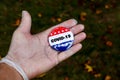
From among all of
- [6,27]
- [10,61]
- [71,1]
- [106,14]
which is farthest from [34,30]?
[10,61]

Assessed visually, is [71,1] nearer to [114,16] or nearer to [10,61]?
[114,16]

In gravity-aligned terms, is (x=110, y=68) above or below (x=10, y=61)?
below

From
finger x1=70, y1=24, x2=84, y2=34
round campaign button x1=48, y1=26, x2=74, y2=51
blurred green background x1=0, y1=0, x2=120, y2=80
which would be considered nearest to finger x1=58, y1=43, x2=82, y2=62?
round campaign button x1=48, y1=26, x2=74, y2=51

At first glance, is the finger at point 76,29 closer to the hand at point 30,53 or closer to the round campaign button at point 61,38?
the round campaign button at point 61,38

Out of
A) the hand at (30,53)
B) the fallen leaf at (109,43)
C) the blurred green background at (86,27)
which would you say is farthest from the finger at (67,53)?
the fallen leaf at (109,43)

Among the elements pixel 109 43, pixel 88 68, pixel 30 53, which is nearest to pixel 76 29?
pixel 30 53

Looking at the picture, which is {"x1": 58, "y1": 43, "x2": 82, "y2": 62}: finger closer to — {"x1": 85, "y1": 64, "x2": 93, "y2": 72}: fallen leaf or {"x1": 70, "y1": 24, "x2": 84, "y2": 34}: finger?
{"x1": 70, "y1": 24, "x2": 84, "y2": 34}: finger

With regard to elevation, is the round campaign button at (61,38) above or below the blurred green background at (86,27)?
above
